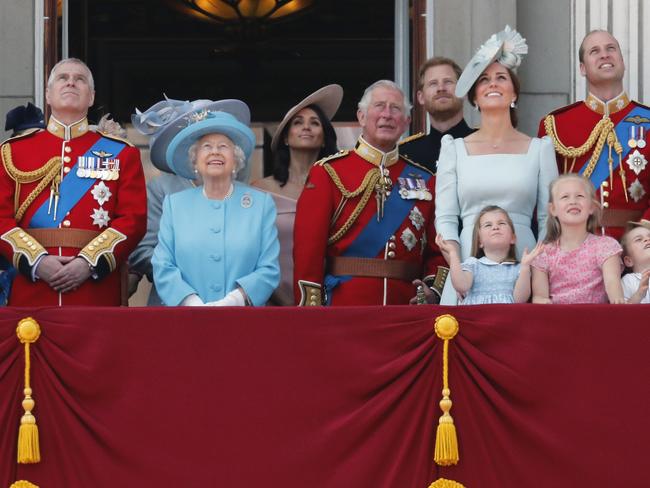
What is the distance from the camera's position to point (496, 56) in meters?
7.14

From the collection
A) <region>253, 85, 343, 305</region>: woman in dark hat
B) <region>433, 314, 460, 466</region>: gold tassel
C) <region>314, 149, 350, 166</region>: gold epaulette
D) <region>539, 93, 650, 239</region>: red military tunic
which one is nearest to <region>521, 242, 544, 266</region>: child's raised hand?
<region>433, 314, 460, 466</region>: gold tassel

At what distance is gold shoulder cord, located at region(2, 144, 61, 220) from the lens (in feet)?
23.4

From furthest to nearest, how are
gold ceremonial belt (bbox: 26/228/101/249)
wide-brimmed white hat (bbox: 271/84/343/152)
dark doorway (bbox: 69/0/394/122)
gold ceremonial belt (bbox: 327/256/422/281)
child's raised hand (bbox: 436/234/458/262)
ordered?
1. dark doorway (bbox: 69/0/394/122)
2. wide-brimmed white hat (bbox: 271/84/343/152)
3. gold ceremonial belt (bbox: 327/256/422/281)
4. gold ceremonial belt (bbox: 26/228/101/249)
5. child's raised hand (bbox: 436/234/458/262)

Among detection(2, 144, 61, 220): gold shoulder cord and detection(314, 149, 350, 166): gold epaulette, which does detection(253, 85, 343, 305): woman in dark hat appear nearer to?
detection(314, 149, 350, 166): gold epaulette

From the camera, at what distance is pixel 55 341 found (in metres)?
6.27

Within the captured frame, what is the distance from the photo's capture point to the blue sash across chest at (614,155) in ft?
23.9

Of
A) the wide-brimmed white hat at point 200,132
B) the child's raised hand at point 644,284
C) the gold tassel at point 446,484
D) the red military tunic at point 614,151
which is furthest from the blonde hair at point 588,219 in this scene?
the wide-brimmed white hat at point 200,132

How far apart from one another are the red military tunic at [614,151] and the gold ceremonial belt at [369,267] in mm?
734

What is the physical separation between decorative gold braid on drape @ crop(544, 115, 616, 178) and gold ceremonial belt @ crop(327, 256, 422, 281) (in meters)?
0.74

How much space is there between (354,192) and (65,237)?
1.11 meters

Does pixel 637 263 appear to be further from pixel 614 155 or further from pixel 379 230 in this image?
pixel 379 230

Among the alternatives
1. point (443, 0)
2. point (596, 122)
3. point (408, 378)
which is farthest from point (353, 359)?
point (443, 0)

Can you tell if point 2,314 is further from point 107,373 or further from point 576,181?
point 576,181

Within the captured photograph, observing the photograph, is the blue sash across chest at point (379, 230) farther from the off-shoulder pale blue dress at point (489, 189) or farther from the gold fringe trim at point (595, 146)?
the gold fringe trim at point (595, 146)
